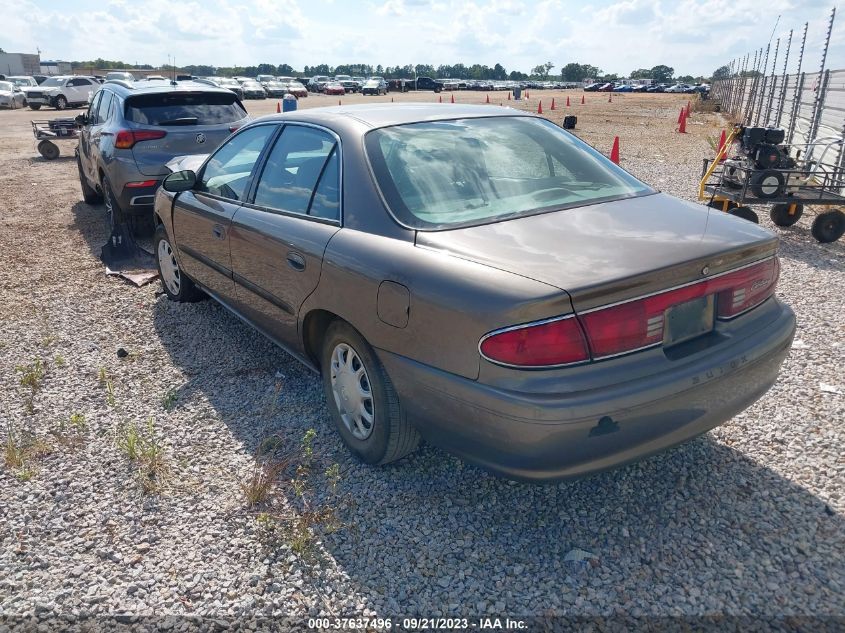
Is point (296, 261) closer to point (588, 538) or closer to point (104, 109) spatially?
point (588, 538)

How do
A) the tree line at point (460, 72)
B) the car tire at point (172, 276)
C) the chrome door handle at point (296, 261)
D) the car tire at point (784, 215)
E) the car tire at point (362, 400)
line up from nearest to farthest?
1. the car tire at point (362, 400)
2. the chrome door handle at point (296, 261)
3. the car tire at point (172, 276)
4. the car tire at point (784, 215)
5. the tree line at point (460, 72)

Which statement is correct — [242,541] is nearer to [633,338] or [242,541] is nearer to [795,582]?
[633,338]

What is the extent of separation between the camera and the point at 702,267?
2566 mm

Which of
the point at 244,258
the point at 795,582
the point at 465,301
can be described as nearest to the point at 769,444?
the point at 795,582

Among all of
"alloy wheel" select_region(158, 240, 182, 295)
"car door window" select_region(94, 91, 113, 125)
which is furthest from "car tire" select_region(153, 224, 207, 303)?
"car door window" select_region(94, 91, 113, 125)

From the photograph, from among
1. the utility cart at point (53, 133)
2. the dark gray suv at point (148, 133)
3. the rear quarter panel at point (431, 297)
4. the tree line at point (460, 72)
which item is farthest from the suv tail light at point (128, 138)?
the tree line at point (460, 72)

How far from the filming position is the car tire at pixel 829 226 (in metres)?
7.25

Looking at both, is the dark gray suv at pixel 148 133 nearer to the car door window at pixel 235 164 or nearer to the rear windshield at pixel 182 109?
the rear windshield at pixel 182 109

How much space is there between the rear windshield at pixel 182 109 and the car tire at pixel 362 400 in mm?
5344

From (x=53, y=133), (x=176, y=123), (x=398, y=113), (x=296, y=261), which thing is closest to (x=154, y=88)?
(x=176, y=123)

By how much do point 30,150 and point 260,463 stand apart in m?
17.8

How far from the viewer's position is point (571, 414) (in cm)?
228

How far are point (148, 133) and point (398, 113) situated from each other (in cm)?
482

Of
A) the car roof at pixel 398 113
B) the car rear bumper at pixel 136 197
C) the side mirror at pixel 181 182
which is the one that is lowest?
the car rear bumper at pixel 136 197
